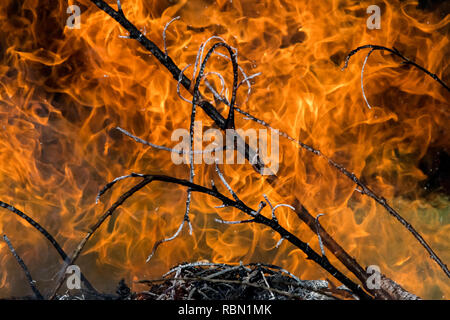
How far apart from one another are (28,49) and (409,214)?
2.13 meters

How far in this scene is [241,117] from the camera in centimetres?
226

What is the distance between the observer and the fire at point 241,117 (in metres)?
2.18

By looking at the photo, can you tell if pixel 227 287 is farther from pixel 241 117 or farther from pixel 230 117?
pixel 241 117

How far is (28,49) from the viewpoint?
2.27m

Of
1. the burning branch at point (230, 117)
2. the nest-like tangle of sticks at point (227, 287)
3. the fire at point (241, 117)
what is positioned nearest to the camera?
the nest-like tangle of sticks at point (227, 287)

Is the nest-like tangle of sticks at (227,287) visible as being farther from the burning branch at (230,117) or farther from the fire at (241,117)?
the fire at (241,117)

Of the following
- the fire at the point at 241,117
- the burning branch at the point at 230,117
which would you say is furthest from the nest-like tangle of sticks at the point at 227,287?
the fire at the point at 241,117

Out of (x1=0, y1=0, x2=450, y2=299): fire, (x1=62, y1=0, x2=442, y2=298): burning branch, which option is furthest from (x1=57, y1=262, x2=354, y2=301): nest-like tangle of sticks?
(x1=0, y1=0, x2=450, y2=299): fire

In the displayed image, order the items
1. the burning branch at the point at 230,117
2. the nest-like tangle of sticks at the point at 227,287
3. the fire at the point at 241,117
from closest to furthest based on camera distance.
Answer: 1. the nest-like tangle of sticks at the point at 227,287
2. the burning branch at the point at 230,117
3. the fire at the point at 241,117

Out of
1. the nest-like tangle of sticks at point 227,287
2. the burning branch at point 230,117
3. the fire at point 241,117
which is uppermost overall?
the fire at point 241,117

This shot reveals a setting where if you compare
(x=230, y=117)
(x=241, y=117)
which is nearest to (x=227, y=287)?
(x=230, y=117)

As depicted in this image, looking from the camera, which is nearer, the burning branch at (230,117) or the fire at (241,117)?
the burning branch at (230,117)

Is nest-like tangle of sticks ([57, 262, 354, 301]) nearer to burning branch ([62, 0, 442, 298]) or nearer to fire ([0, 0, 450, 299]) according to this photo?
burning branch ([62, 0, 442, 298])
